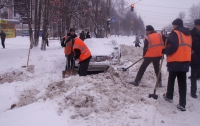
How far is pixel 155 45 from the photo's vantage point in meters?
6.18

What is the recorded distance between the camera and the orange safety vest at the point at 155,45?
243 inches

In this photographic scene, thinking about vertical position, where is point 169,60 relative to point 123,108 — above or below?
above

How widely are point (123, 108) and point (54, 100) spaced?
1.37 m

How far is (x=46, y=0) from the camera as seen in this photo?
49.3 feet

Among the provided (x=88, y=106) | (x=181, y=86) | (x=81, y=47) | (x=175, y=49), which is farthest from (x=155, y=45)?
(x=88, y=106)

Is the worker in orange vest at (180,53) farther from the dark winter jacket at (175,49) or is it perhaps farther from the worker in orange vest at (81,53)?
the worker in orange vest at (81,53)

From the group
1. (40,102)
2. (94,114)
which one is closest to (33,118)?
(40,102)

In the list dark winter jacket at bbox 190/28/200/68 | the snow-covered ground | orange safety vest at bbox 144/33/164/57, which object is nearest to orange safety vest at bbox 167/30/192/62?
dark winter jacket at bbox 190/28/200/68

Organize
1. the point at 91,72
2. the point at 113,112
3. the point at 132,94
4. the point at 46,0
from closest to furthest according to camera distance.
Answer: the point at 113,112 < the point at 132,94 < the point at 91,72 < the point at 46,0

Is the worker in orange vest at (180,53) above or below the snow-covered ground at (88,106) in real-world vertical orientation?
above

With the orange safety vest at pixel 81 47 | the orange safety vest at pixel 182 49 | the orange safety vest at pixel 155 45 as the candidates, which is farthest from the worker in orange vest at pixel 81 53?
the orange safety vest at pixel 182 49

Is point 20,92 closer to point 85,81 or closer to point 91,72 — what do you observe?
point 85,81

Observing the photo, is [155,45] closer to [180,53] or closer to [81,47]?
[180,53]

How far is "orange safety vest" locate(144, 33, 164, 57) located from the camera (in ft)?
20.3
